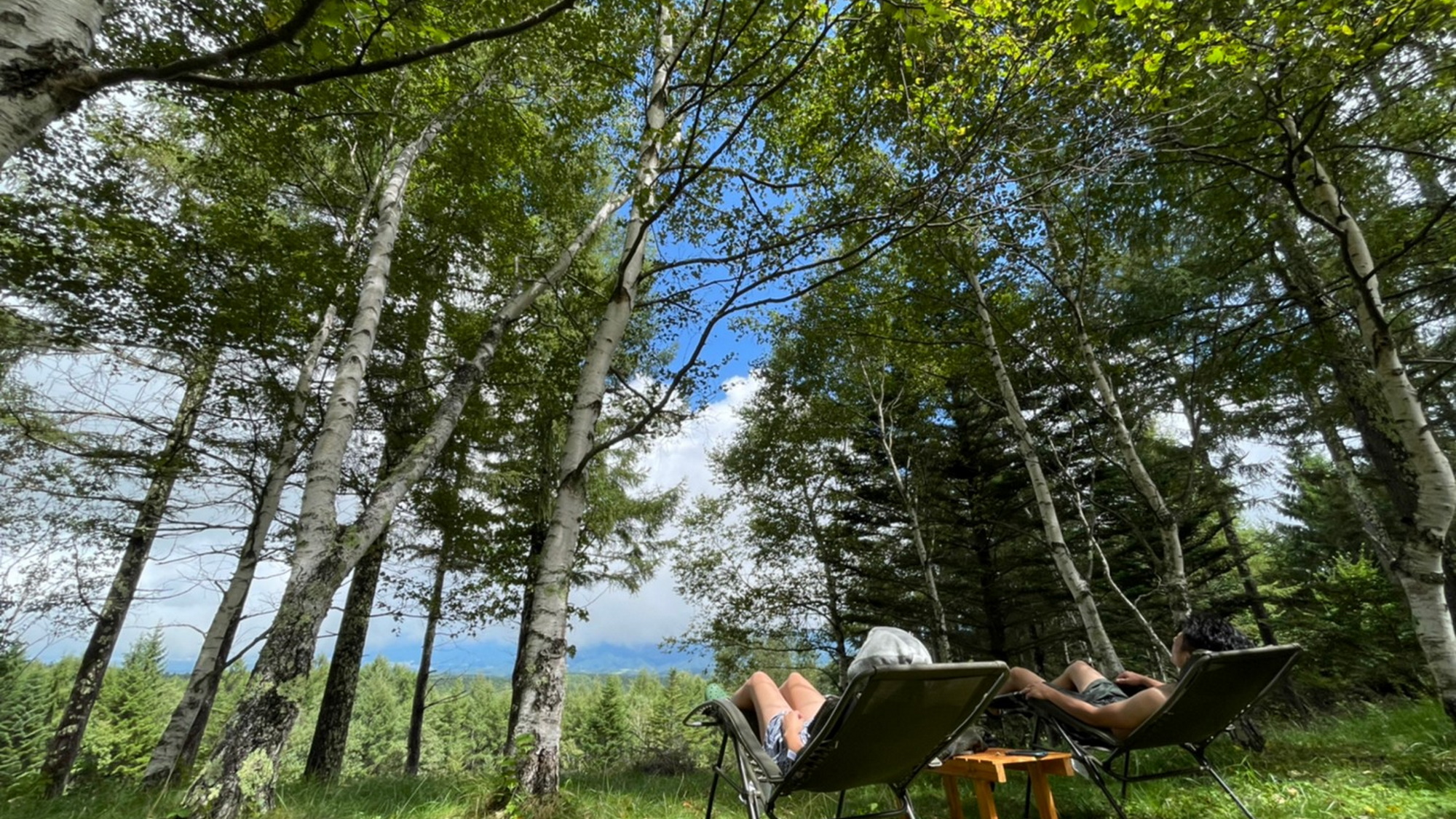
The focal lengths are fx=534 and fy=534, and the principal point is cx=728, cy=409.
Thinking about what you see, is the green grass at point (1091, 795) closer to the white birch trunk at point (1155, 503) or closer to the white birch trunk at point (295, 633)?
the white birch trunk at point (295, 633)

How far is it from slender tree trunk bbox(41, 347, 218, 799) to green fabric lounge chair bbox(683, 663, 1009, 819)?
7358 mm

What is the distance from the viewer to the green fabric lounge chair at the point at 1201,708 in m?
2.62

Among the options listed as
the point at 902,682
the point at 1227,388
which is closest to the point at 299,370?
the point at 902,682

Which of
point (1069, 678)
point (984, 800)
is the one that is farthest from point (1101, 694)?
point (984, 800)

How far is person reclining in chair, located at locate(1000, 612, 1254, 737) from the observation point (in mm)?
2859

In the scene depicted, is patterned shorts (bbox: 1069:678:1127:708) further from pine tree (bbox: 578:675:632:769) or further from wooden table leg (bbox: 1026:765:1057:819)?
pine tree (bbox: 578:675:632:769)

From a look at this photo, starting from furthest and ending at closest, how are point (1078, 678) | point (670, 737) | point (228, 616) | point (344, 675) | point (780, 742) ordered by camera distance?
point (670, 737), point (344, 675), point (228, 616), point (1078, 678), point (780, 742)

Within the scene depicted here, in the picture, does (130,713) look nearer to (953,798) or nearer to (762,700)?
(762,700)

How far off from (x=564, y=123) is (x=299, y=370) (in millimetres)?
4579

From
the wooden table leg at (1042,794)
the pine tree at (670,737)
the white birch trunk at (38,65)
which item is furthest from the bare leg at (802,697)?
the white birch trunk at (38,65)

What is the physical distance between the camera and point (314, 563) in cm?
315

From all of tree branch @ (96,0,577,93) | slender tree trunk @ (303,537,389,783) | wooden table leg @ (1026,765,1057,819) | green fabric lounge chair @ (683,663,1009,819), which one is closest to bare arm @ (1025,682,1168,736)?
wooden table leg @ (1026,765,1057,819)

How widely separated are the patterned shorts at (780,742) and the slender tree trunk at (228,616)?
566cm

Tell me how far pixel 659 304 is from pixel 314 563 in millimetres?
4926
